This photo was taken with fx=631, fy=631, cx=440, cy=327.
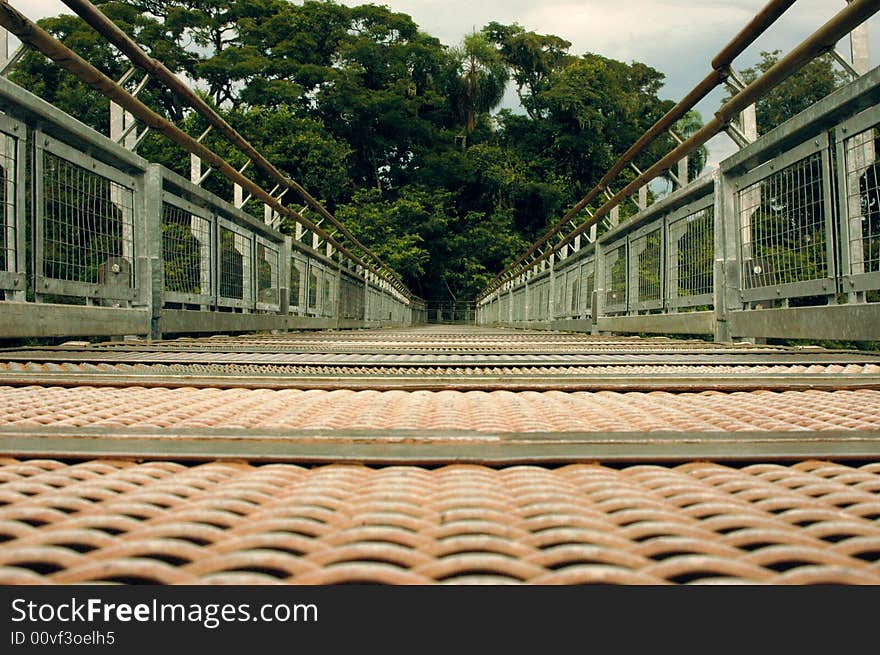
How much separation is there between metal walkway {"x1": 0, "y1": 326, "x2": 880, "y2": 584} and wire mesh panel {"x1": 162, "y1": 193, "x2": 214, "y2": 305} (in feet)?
7.86

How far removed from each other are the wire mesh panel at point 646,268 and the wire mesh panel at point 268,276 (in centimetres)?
349

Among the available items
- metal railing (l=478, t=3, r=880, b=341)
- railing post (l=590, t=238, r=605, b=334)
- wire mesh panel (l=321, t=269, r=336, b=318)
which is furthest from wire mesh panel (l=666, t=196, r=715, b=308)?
wire mesh panel (l=321, t=269, r=336, b=318)

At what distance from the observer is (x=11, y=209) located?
2.53 m

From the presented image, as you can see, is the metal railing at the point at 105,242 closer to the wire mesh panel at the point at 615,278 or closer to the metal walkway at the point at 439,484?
the metal walkway at the point at 439,484

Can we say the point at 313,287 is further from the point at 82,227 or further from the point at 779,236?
the point at 779,236

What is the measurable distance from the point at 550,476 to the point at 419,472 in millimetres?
181

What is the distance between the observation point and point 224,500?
0.74 meters

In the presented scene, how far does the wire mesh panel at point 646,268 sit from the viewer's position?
202 inches

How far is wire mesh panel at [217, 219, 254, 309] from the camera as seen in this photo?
16.3 feet

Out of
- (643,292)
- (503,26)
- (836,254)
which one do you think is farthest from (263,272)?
(503,26)

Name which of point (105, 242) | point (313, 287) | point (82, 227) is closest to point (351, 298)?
point (313, 287)

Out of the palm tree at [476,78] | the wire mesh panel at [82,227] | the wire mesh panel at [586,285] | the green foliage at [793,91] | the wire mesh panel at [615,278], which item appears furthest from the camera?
the palm tree at [476,78]

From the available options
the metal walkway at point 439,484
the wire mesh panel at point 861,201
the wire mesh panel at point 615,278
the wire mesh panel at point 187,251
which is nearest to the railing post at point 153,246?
the wire mesh panel at point 187,251

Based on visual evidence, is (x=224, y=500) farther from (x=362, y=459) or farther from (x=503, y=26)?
(x=503, y=26)
